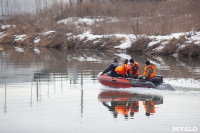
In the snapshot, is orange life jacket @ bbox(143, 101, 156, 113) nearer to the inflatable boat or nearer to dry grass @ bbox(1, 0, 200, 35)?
the inflatable boat

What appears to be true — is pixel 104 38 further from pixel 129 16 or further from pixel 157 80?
pixel 157 80

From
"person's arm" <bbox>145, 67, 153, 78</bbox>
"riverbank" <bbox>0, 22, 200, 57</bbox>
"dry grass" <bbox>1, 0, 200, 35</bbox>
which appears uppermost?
"dry grass" <bbox>1, 0, 200, 35</bbox>

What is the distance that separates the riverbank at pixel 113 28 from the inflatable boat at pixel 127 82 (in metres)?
14.1

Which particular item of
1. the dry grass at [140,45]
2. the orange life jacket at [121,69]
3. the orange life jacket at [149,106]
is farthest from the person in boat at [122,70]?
the dry grass at [140,45]

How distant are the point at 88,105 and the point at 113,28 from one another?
2504 cm

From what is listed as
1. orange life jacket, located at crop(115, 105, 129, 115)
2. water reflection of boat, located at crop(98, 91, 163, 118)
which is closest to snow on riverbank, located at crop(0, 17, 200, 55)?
water reflection of boat, located at crop(98, 91, 163, 118)

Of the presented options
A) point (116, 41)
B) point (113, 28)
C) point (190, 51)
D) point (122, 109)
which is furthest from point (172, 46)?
point (122, 109)

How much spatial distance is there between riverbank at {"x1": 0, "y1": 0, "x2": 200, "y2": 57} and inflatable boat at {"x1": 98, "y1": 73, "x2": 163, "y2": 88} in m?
14.1

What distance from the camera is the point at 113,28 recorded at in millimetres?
36812

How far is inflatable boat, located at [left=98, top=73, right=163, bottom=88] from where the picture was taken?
49.6ft

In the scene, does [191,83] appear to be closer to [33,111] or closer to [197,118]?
[197,118]

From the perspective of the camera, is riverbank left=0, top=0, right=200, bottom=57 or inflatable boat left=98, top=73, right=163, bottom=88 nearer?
inflatable boat left=98, top=73, right=163, bottom=88

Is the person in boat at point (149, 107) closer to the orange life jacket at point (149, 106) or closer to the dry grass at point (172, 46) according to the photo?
the orange life jacket at point (149, 106)

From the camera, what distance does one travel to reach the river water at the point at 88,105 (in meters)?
9.73
